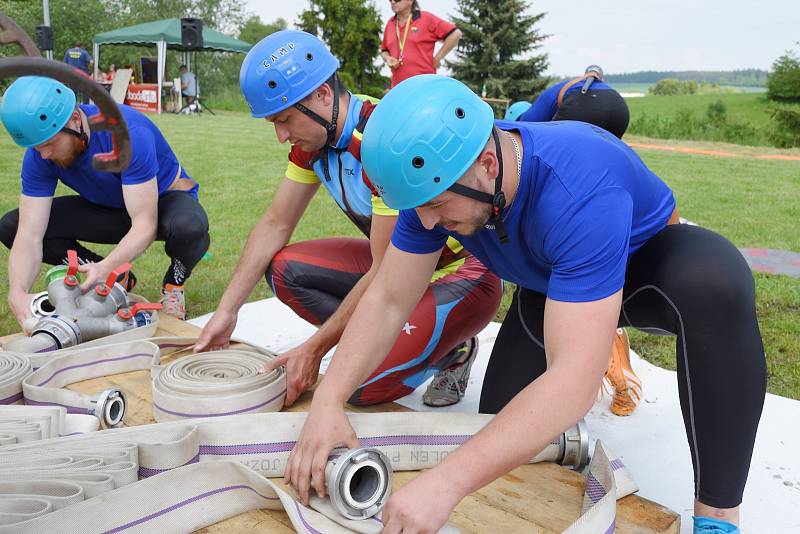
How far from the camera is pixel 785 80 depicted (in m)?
26.4

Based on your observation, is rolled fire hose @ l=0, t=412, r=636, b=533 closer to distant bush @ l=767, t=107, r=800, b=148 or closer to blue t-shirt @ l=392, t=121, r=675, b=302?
blue t-shirt @ l=392, t=121, r=675, b=302

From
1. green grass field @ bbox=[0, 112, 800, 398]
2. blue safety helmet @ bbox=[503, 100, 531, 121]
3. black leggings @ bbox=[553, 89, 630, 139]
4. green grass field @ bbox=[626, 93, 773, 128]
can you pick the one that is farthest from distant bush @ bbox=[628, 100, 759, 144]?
black leggings @ bbox=[553, 89, 630, 139]

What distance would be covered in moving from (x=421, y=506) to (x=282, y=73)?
5.49 ft

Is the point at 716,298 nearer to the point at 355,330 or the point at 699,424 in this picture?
the point at 699,424

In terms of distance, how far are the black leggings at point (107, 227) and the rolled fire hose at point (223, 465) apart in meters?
2.08

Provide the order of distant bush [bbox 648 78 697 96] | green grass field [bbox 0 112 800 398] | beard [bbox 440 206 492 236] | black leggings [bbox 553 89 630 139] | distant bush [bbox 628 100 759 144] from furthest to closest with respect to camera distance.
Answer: distant bush [bbox 648 78 697 96] → distant bush [bbox 628 100 759 144] → green grass field [bbox 0 112 800 398] → black leggings [bbox 553 89 630 139] → beard [bbox 440 206 492 236]

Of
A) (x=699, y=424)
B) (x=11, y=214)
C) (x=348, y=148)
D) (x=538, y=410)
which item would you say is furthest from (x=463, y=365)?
(x=11, y=214)

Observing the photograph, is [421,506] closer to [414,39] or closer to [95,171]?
[95,171]

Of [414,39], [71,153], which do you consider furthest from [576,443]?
[414,39]

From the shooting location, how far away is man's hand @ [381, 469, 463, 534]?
1.49 metres

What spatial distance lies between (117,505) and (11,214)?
3081 millimetres

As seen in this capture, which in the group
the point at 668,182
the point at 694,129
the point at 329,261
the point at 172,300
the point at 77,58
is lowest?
the point at 668,182

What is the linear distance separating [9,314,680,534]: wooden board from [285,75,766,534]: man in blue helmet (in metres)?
0.16

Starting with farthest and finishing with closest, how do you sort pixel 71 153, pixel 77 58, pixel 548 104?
pixel 77 58
pixel 548 104
pixel 71 153
